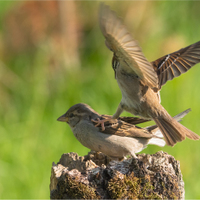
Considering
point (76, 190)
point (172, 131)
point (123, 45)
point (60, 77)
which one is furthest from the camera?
point (60, 77)

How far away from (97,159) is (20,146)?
2.80m

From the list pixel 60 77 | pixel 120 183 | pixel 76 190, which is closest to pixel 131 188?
pixel 120 183

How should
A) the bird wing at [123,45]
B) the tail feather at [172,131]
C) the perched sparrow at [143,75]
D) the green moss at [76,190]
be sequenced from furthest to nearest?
the tail feather at [172,131] < the perched sparrow at [143,75] < the bird wing at [123,45] < the green moss at [76,190]

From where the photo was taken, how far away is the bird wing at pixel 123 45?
3.09 metres

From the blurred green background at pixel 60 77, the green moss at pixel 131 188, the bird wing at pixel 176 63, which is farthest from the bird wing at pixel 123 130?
the blurred green background at pixel 60 77

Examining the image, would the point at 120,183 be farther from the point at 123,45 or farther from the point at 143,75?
the point at 143,75

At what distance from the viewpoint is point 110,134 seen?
13.7ft

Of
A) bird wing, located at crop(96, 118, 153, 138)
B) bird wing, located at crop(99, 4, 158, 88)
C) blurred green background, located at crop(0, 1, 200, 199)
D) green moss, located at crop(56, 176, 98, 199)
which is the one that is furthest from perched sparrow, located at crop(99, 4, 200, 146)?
blurred green background, located at crop(0, 1, 200, 199)

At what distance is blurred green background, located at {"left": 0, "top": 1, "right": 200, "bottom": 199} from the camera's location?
6.23 m

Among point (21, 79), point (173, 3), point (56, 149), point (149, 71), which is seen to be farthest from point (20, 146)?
point (173, 3)

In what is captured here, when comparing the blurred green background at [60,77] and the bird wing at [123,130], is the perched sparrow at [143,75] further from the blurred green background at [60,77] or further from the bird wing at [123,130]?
the blurred green background at [60,77]

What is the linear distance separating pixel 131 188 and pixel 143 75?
144 cm

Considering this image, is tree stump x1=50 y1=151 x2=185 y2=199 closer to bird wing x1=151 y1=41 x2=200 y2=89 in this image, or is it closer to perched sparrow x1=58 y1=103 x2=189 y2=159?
perched sparrow x1=58 y1=103 x2=189 y2=159

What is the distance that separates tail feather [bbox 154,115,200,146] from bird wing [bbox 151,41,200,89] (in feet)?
1.48
